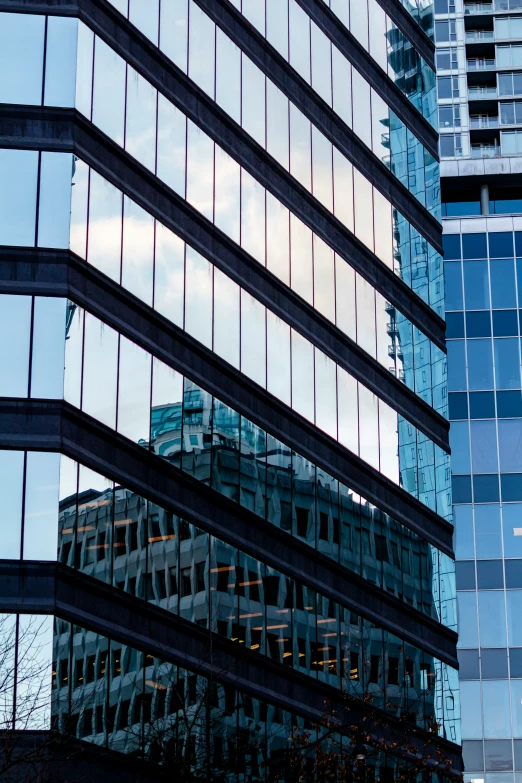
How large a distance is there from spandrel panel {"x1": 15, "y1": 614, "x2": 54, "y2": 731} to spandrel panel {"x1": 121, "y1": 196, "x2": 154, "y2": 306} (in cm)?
1037

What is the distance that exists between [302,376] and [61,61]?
48.5 ft

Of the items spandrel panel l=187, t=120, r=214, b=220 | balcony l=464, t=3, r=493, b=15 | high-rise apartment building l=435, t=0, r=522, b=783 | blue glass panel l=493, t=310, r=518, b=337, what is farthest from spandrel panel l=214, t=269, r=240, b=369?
balcony l=464, t=3, r=493, b=15

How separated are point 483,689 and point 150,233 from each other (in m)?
37.7

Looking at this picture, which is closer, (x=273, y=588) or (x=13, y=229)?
(x=13, y=229)

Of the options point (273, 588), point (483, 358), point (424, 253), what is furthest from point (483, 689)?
point (273, 588)

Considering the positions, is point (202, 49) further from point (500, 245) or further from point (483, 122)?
point (483, 122)

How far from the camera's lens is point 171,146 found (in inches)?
1834

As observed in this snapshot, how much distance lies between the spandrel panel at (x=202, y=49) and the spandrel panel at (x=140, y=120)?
293 cm

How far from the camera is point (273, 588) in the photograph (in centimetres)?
4862

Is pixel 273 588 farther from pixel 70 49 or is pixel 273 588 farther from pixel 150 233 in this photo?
pixel 70 49

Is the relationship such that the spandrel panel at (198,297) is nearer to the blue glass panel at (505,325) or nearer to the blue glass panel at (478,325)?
the blue glass panel at (478,325)

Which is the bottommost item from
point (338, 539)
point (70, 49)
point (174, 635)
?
point (174, 635)

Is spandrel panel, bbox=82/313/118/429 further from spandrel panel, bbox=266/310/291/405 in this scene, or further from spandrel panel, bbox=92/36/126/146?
spandrel panel, bbox=266/310/291/405

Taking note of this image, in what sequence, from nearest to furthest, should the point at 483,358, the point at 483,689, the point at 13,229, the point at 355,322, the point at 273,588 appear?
1. the point at 13,229
2. the point at 273,588
3. the point at 355,322
4. the point at 483,689
5. the point at 483,358
